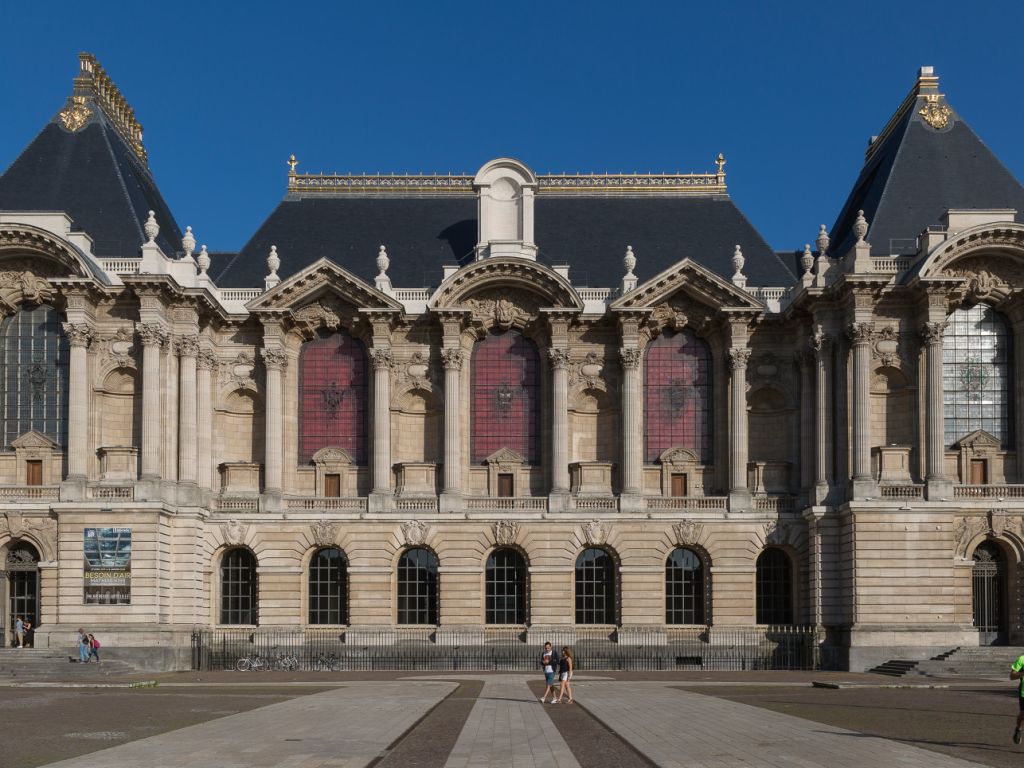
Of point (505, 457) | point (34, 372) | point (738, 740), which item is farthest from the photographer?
point (505, 457)

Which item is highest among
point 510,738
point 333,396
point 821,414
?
point 333,396

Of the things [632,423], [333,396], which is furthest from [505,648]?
[333,396]

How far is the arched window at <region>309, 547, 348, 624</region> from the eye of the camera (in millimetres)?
57938

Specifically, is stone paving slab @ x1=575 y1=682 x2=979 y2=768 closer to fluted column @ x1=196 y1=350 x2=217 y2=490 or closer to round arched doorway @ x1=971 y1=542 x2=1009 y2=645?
round arched doorway @ x1=971 y1=542 x2=1009 y2=645

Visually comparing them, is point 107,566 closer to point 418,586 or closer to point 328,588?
point 328,588

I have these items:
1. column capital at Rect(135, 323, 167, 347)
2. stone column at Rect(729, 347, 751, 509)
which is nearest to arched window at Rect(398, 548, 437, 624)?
stone column at Rect(729, 347, 751, 509)

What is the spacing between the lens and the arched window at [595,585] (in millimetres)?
57969

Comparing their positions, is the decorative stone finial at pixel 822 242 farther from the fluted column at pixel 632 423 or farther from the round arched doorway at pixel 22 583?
the round arched doorway at pixel 22 583

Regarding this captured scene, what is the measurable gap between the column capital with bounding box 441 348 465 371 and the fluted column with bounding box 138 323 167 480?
38.7ft

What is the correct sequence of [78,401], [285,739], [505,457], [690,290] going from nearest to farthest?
[285,739], [78,401], [690,290], [505,457]

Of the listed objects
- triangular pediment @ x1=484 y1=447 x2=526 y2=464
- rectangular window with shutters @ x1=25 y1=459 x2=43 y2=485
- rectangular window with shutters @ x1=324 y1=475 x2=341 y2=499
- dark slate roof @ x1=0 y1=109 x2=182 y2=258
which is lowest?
rectangular window with shutters @ x1=324 y1=475 x2=341 y2=499

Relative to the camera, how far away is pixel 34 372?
186 ft

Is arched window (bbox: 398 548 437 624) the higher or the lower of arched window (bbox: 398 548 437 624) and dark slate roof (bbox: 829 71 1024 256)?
the lower

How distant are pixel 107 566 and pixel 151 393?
7113 mm
